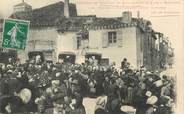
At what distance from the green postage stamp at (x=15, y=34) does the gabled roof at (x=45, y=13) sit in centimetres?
2

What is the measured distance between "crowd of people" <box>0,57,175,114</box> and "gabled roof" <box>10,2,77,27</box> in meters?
0.11

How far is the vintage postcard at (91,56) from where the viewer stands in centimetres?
155

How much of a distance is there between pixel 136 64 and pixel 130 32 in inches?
3.8

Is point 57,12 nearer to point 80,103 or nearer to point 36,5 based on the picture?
point 36,5

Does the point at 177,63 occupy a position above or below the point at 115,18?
below

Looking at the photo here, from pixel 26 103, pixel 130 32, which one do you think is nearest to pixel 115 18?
pixel 130 32

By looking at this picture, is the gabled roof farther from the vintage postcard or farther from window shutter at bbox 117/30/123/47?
window shutter at bbox 117/30/123/47

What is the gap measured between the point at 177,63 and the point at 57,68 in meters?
0.35

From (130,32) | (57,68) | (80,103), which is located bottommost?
(80,103)

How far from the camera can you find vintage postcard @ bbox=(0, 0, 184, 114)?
155 cm

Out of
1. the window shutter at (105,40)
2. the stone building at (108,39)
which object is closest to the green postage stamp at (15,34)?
the stone building at (108,39)

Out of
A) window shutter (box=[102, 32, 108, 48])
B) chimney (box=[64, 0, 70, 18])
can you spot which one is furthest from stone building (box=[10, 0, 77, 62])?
window shutter (box=[102, 32, 108, 48])

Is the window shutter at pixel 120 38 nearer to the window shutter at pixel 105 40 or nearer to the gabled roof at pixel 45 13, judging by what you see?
the window shutter at pixel 105 40

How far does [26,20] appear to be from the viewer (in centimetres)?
156
